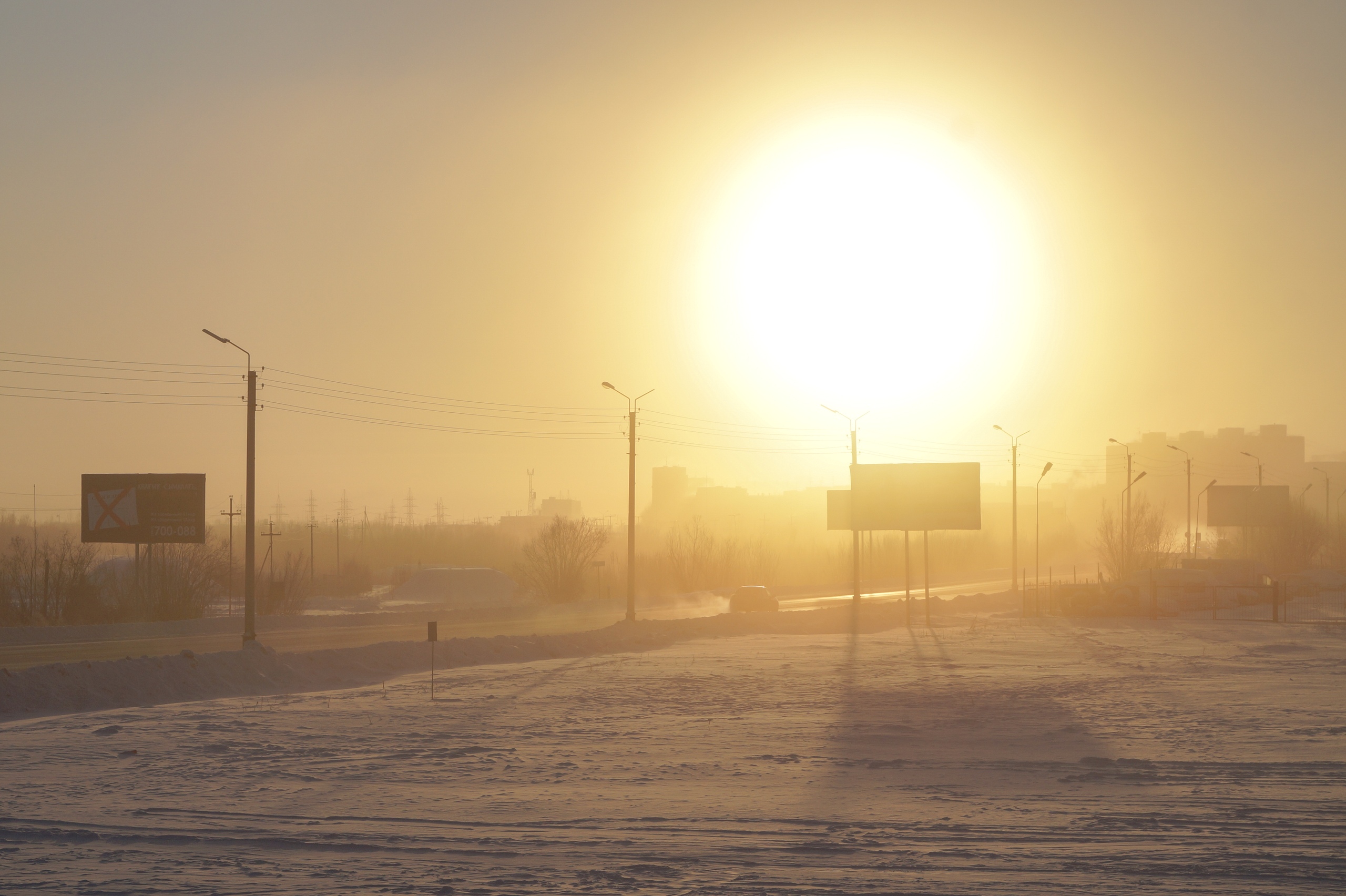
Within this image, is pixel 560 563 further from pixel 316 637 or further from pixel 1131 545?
pixel 1131 545

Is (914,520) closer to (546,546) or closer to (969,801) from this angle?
(546,546)

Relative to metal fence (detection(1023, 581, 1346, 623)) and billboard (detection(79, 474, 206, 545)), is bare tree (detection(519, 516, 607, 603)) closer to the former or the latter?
billboard (detection(79, 474, 206, 545))

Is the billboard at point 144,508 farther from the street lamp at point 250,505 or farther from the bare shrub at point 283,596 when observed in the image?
the street lamp at point 250,505

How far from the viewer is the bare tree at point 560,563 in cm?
6894

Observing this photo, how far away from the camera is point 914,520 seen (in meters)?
48.9

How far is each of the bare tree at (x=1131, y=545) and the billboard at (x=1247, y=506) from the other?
7.71 m

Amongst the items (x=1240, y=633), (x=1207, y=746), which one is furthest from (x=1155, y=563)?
(x=1207, y=746)

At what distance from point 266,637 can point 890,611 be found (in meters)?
27.6

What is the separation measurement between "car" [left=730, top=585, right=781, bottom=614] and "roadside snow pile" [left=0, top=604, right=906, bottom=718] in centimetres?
2315

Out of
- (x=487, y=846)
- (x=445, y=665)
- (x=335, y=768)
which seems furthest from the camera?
(x=445, y=665)

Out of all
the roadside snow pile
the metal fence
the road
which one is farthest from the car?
the roadside snow pile

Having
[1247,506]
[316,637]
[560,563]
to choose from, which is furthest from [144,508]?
[1247,506]

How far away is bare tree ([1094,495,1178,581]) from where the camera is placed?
7669 centimetres

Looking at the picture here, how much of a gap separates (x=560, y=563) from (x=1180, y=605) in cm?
3654
